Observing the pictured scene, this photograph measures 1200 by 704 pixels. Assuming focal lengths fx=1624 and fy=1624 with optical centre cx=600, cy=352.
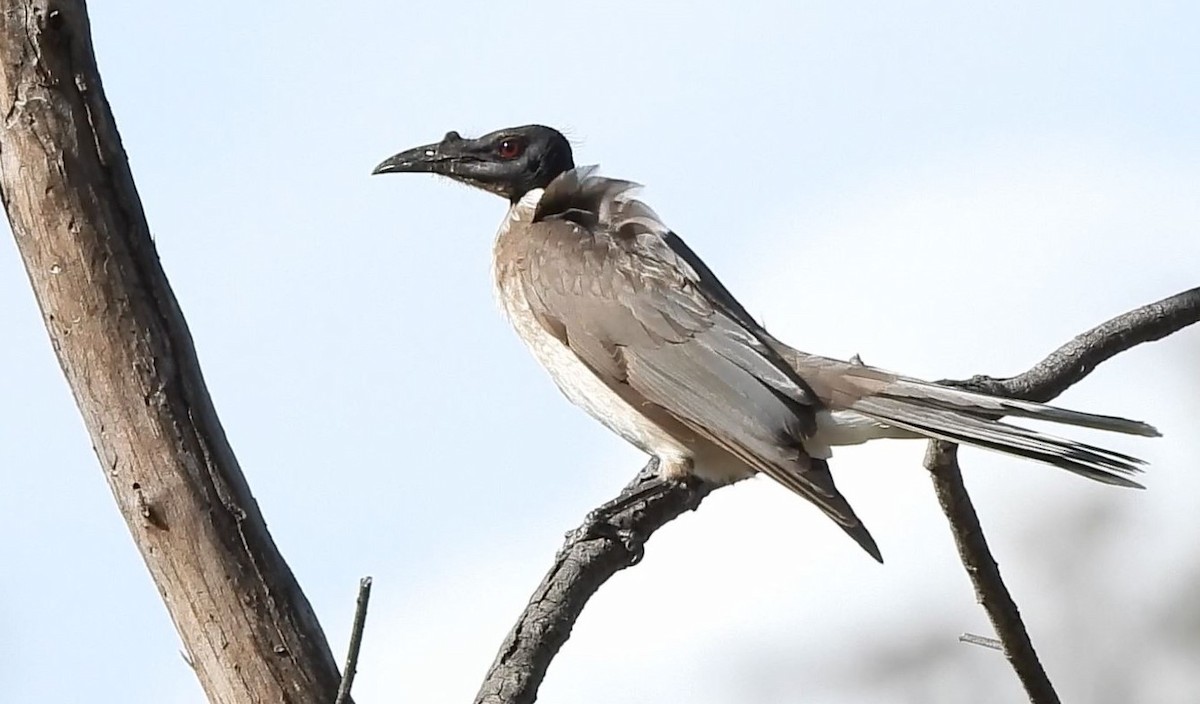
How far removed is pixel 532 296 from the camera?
18.3 ft

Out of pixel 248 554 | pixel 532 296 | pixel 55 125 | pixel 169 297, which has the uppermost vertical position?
pixel 532 296

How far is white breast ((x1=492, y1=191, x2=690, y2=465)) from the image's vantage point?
5273 millimetres

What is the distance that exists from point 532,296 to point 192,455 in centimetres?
218

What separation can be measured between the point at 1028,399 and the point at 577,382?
1515 millimetres

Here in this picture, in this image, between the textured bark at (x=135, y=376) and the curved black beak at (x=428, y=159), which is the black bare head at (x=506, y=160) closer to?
the curved black beak at (x=428, y=159)

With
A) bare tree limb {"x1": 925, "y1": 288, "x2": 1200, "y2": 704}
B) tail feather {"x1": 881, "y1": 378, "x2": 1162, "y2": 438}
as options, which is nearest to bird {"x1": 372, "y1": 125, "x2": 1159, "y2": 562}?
tail feather {"x1": 881, "y1": 378, "x2": 1162, "y2": 438}

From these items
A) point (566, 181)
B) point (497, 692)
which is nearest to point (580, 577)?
Answer: point (497, 692)

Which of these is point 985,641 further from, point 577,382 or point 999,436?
point 577,382

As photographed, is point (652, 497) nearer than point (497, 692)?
No

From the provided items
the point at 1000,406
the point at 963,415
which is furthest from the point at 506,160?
the point at 1000,406

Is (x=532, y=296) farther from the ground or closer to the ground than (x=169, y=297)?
farther from the ground

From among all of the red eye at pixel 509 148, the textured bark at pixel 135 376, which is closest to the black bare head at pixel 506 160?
the red eye at pixel 509 148

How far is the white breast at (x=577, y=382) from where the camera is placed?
527 cm

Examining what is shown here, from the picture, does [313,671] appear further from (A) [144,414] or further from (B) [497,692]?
(A) [144,414]
